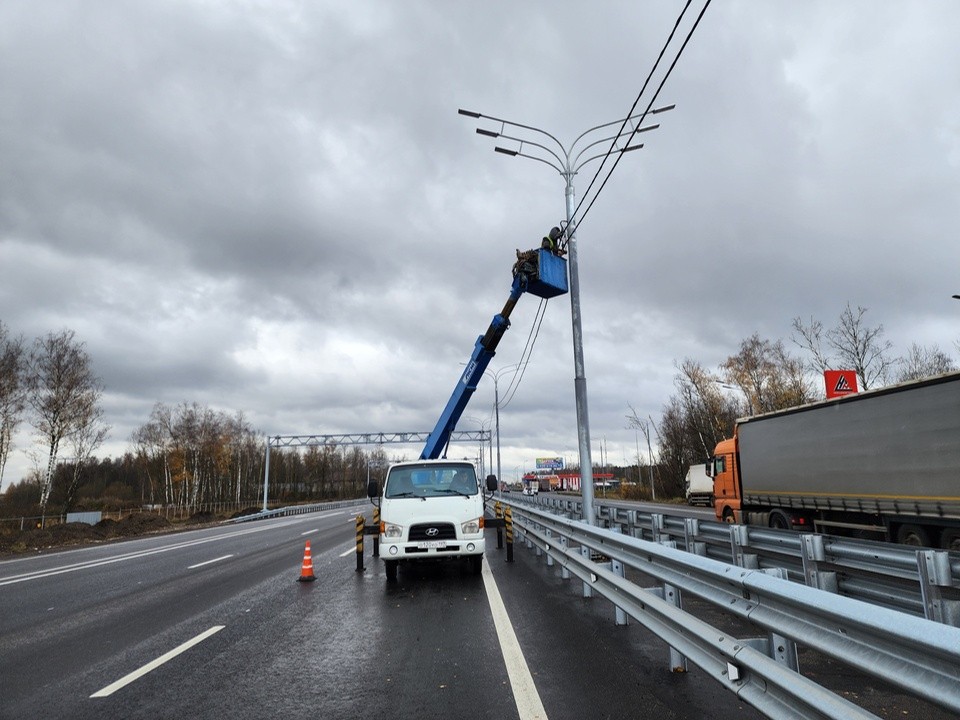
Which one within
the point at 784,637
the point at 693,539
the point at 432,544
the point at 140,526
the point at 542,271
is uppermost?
the point at 542,271

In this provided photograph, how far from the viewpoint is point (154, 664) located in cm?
562

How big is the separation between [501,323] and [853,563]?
1096 cm

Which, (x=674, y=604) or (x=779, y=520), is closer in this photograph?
(x=674, y=604)

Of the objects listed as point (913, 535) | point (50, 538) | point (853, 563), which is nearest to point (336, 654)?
point (853, 563)

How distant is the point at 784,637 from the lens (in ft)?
10.3

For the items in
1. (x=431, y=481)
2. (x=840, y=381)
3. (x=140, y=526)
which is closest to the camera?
(x=431, y=481)

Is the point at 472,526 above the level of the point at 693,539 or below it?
above

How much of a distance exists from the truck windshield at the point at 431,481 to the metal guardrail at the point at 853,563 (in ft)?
13.1

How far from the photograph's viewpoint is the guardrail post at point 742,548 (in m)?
7.91

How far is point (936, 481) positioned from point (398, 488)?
9802mm

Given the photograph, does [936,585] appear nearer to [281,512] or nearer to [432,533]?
[432,533]

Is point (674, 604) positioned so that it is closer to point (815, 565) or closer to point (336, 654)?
point (815, 565)

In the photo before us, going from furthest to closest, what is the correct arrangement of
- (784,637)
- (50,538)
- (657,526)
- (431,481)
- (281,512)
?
(281,512) → (50,538) → (431,481) → (657,526) → (784,637)

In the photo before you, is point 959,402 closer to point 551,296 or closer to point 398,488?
point 551,296
